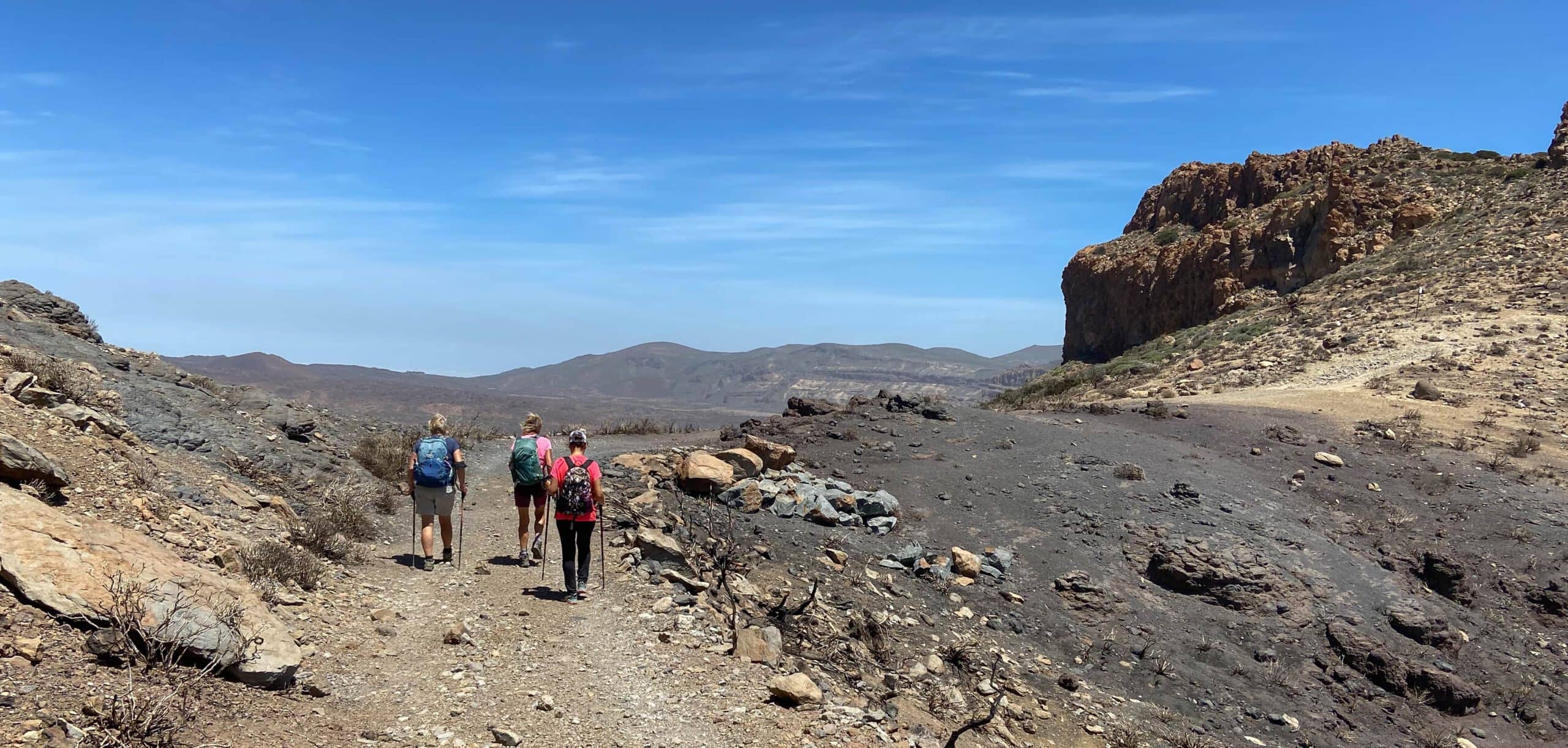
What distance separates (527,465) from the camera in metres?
8.47

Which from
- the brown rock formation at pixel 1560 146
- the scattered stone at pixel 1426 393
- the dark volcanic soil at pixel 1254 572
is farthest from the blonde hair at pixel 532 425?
the brown rock formation at pixel 1560 146

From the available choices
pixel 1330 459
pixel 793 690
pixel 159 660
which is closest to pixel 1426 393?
pixel 1330 459

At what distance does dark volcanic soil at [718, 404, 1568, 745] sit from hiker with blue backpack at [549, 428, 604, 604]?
11.1 ft

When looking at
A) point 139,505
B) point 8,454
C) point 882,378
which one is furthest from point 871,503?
point 882,378

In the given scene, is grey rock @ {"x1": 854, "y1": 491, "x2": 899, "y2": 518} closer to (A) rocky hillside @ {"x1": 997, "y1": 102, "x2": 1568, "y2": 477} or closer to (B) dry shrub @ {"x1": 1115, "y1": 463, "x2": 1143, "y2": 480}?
(B) dry shrub @ {"x1": 1115, "y1": 463, "x2": 1143, "y2": 480}

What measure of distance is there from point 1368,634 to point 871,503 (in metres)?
6.27

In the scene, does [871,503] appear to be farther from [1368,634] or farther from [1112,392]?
[1112,392]

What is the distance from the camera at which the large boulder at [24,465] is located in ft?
18.1

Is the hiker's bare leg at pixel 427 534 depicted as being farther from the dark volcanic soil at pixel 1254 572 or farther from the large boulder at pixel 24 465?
the dark volcanic soil at pixel 1254 572

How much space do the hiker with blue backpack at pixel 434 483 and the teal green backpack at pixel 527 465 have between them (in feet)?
1.64

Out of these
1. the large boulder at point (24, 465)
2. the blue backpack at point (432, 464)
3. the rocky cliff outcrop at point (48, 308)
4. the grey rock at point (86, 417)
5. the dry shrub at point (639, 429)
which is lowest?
the dry shrub at point (639, 429)

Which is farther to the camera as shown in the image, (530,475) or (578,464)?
(530,475)

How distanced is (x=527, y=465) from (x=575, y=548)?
1.38m

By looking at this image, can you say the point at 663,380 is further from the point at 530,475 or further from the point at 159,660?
the point at 159,660
